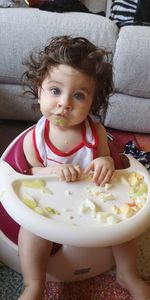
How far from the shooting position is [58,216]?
2.40 feet

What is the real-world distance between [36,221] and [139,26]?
0.89m

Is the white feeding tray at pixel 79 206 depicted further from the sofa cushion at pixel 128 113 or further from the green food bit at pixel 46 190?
the sofa cushion at pixel 128 113

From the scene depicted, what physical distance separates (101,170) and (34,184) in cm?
15

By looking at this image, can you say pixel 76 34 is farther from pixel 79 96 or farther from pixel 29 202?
pixel 29 202

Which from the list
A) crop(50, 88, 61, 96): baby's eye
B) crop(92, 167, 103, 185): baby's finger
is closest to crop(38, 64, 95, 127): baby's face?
crop(50, 88, 61, 96): baby's eye

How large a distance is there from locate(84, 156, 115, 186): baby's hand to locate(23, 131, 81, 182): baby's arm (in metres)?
0.04

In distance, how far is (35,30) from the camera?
4.16 feet

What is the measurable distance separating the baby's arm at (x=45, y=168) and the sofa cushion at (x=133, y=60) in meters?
0.53

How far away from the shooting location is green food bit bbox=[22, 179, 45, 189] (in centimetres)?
79

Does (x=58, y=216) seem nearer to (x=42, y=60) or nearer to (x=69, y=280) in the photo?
(x=69, y=280)

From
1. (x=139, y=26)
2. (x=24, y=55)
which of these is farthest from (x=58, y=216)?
(x=139, y=26)

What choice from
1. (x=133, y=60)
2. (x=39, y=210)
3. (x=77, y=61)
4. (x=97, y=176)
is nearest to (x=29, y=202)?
(x=39, y=210)

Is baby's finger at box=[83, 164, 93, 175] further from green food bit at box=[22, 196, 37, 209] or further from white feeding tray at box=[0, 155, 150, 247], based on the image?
green food bit at box=[22, 196, 37, 209]

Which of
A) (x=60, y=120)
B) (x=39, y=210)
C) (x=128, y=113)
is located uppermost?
(x=60, y=120)
